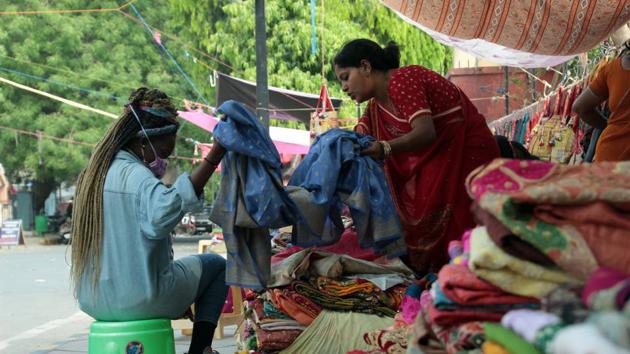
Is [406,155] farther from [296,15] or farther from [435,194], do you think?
[296,15]

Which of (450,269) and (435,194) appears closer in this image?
(450,269)

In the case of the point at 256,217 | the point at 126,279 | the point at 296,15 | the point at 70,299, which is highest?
the point at 296,15

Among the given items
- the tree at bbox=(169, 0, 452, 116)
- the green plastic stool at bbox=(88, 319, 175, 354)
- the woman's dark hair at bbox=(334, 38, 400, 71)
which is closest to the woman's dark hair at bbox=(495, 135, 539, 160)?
the woman's dark hair at bbox=(334, 38, 400, 71)

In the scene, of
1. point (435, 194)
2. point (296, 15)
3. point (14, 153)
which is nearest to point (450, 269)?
point (435, 194)

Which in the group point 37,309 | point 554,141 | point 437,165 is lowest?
point 37,309

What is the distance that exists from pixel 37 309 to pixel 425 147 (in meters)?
8.81

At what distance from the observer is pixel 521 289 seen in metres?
2.19

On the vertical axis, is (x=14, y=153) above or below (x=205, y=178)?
below

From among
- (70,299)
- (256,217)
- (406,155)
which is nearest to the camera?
(256,217)

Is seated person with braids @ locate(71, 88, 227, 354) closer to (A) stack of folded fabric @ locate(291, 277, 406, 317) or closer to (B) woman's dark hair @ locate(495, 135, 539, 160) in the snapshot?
(A) stack of folded fabric @ locate(291, 277, 406, 317)

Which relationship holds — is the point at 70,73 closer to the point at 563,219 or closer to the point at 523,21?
the point at 523,21

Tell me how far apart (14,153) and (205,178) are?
31.7m

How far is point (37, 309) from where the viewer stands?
39.3 feet

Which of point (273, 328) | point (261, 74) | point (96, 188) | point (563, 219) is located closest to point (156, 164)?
point (96, 188)
